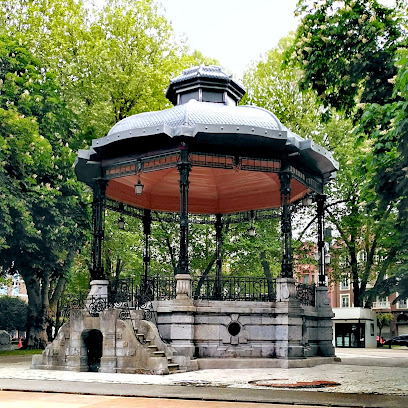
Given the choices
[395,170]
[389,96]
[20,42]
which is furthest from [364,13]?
[20,42]

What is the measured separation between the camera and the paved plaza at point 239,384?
37.7 feet

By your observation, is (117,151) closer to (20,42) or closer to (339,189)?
(20,42)

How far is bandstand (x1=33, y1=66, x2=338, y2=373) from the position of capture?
717 inches

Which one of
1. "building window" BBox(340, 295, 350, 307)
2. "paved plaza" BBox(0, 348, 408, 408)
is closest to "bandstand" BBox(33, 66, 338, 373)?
"paved plaza" BBox(0, 348, 408, 408)

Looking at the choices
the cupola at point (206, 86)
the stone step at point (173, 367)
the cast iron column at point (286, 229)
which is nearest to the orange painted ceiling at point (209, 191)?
the cupola at point (206, 86)

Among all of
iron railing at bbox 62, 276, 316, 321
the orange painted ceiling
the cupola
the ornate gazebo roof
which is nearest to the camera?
iron railing at bbox 62, 276, 316, 321

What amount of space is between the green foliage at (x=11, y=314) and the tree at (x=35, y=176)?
35.0 metres

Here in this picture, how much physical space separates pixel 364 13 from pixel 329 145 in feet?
70.7

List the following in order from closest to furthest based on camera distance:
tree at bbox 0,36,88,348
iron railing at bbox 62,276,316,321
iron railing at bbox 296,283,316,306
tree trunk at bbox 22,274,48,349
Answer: iron railing at bbox 62,276,316,321 < iron railing at bbox 296,283,316,306 < tree at bbox 0,36,88,348 < tree trunk at bbox 22,274,48,349

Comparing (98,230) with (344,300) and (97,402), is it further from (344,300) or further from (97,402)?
(344,300)

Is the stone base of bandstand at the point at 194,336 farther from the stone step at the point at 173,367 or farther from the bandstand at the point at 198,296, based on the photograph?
the stone step at the point at 173,367

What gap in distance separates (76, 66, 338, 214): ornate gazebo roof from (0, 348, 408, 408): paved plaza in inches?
272

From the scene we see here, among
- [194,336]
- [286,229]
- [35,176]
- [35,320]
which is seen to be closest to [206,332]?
[194,336]

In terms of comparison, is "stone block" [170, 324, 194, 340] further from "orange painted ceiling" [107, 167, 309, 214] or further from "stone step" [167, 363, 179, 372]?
"orange painted ceiling" [107, 167, 309, 214]
